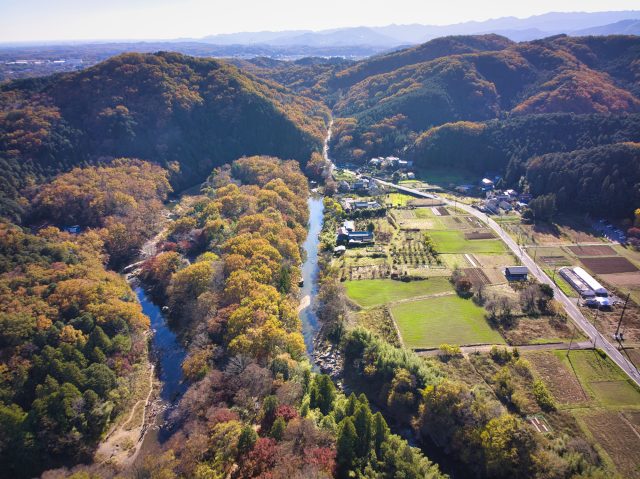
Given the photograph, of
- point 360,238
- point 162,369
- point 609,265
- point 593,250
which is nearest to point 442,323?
point 360,238

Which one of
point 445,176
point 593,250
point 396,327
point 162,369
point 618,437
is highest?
point 618,437

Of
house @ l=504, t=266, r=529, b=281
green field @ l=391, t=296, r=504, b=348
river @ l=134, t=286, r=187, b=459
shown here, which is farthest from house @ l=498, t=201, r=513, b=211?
river @ l=134, t=286, r=187, b=459

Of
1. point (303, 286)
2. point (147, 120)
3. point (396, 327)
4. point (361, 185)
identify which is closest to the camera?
point (396, 327)

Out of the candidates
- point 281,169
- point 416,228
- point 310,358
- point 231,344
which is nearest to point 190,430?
point 231,344

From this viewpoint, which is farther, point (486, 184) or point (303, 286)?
point (486, 184)

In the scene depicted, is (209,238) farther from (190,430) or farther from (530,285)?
(530,285)

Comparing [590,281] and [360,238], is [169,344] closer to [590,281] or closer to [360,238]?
[360,238]
